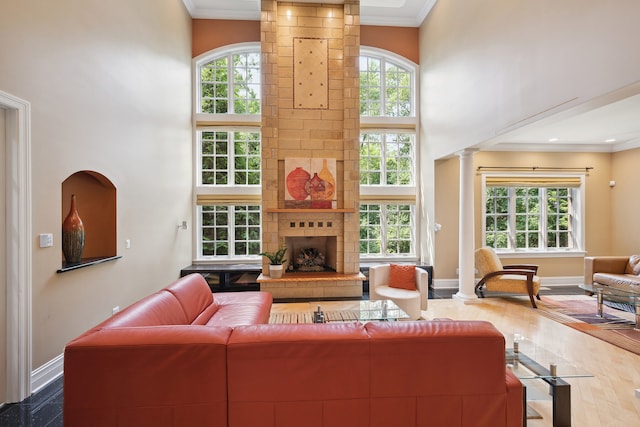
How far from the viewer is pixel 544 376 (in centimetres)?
208

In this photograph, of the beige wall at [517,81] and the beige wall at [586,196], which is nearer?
the beige wall at [517,81]

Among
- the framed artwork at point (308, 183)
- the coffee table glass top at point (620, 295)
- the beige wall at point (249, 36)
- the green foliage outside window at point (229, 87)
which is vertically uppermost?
the beige wall at point (249, 36)

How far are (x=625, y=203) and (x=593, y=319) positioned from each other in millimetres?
3200

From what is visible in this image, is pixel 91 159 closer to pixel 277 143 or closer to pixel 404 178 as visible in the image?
pixel 277 143

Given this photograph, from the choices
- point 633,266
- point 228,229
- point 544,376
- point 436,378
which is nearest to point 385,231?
point 228,229

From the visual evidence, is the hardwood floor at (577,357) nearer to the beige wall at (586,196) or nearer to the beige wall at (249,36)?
the beige wall at (586,196)

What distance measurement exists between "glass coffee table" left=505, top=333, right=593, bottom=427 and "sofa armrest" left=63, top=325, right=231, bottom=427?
1.75 meters

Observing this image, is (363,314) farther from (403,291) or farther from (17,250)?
(17,250)

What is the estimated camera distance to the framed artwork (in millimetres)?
5762

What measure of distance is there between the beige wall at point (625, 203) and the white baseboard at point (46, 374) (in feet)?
28.6

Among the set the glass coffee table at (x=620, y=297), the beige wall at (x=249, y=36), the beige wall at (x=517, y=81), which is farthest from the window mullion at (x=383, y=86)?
the glass coffee table at (x=620, y=297)

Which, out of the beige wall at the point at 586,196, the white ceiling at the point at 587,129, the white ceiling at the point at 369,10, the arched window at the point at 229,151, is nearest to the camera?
the white ceiling at the point at 587,129

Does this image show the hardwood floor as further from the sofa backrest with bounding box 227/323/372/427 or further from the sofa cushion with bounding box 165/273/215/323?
the sofa cushion with bounding box 165/273/215/323

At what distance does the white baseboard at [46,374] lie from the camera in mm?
2592
